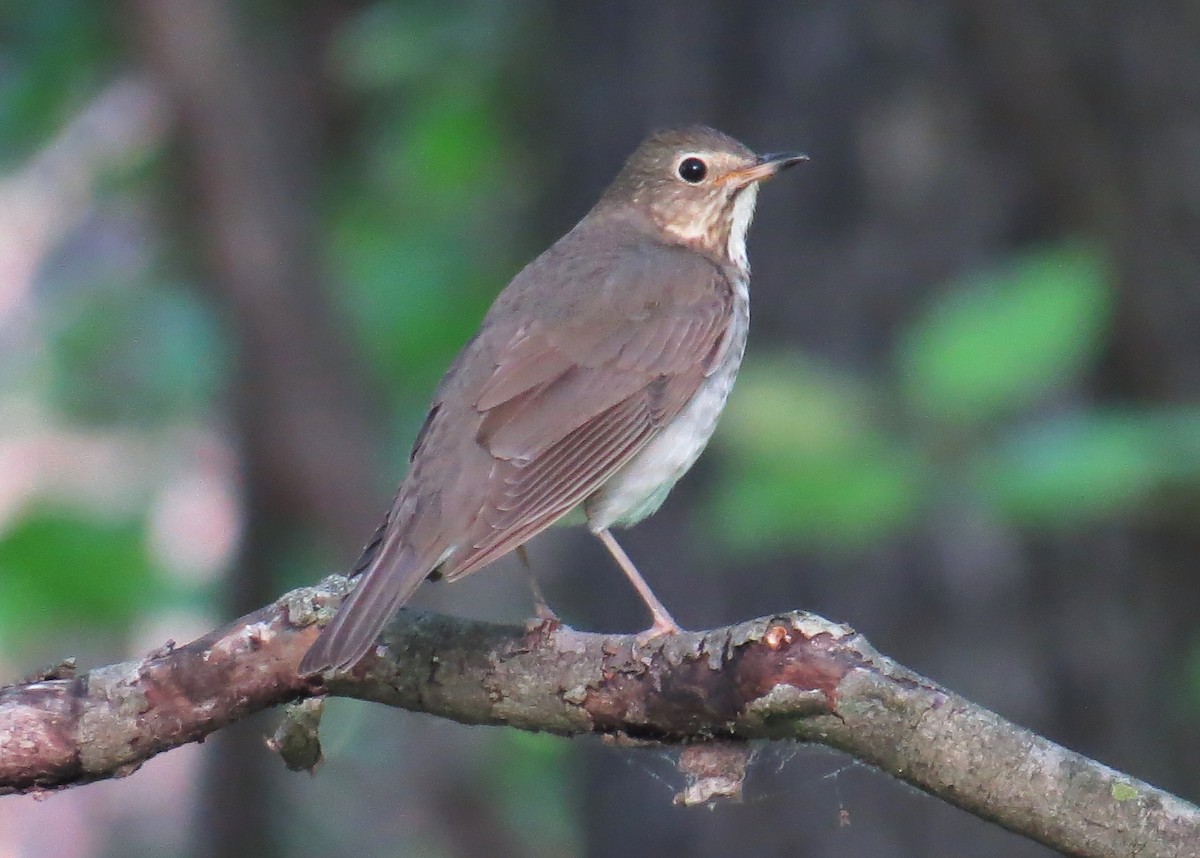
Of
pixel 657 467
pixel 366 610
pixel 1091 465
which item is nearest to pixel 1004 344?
pixel 1091 465

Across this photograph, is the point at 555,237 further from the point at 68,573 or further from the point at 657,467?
the point at 657,467

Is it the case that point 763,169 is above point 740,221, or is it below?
above

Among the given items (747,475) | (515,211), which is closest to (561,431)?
(747,475)

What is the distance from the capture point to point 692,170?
17.8ft

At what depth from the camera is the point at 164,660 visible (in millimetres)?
3469

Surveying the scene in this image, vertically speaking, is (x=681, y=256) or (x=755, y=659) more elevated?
(x=681, y=256)

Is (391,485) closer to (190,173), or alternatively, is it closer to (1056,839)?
(190,173)

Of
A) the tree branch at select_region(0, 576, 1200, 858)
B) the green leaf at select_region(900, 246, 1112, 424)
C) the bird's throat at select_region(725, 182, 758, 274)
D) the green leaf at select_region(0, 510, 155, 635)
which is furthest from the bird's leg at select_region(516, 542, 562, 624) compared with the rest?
the green leaf at select_region(0, 510, 155, 635)

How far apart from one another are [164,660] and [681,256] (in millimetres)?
2300

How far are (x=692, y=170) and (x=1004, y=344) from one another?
6.38 ft

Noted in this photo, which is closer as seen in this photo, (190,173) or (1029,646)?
(1029,646)

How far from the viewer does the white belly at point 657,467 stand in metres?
4.46

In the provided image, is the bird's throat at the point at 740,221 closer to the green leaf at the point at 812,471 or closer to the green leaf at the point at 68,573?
the green leaf at the point at 812,471

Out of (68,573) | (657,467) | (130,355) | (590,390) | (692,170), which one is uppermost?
(130,355)
